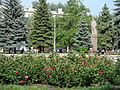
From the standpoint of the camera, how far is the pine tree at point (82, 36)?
39.3 meters

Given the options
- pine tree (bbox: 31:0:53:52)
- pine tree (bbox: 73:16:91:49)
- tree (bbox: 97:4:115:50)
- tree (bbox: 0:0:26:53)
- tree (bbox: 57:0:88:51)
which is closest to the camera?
tree (bbox: 0:0:26:53)

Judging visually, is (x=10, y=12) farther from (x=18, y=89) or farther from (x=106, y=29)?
(x=18, y=89)

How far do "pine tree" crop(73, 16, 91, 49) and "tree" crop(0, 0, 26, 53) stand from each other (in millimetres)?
9058

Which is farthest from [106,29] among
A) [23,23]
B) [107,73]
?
[107,73]

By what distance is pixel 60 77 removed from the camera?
25.3 ft

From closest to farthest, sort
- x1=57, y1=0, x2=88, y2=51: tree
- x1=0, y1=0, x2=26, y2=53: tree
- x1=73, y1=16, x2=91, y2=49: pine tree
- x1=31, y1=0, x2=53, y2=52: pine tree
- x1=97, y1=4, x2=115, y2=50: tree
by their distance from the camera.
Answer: x1=0, y1=0, x2=26, y2=53: tree, x1=57, y1=0, x2=88, y2=51: tree, x1=73, y1=16, x2=91, y2=49: pine tree, x1=31, y1=0, x2=53, y2=52: pine tree, x1=97, y1=4, x2=115, y2=50: tree

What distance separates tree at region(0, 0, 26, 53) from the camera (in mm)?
35969

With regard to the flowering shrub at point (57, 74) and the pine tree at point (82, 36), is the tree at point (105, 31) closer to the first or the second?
the pine tree at point (82, 36)

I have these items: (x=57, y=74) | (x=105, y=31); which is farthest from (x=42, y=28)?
(x=57, y=74)

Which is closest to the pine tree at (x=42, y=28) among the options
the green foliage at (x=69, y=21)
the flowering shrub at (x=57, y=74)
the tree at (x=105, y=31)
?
the green foliage at (x=69, y=21)

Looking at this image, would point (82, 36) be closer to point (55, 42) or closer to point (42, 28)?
point (55, 42)

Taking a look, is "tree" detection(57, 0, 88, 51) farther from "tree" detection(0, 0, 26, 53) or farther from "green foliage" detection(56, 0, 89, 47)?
"tree" detection(0, 0, 26, 53)

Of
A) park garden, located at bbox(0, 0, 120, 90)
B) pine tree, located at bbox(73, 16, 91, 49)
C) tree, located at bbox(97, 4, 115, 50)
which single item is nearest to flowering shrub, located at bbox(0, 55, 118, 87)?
park garden, located at bbox(0, 0, 120, 90)

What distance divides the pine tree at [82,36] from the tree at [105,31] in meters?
5.78
